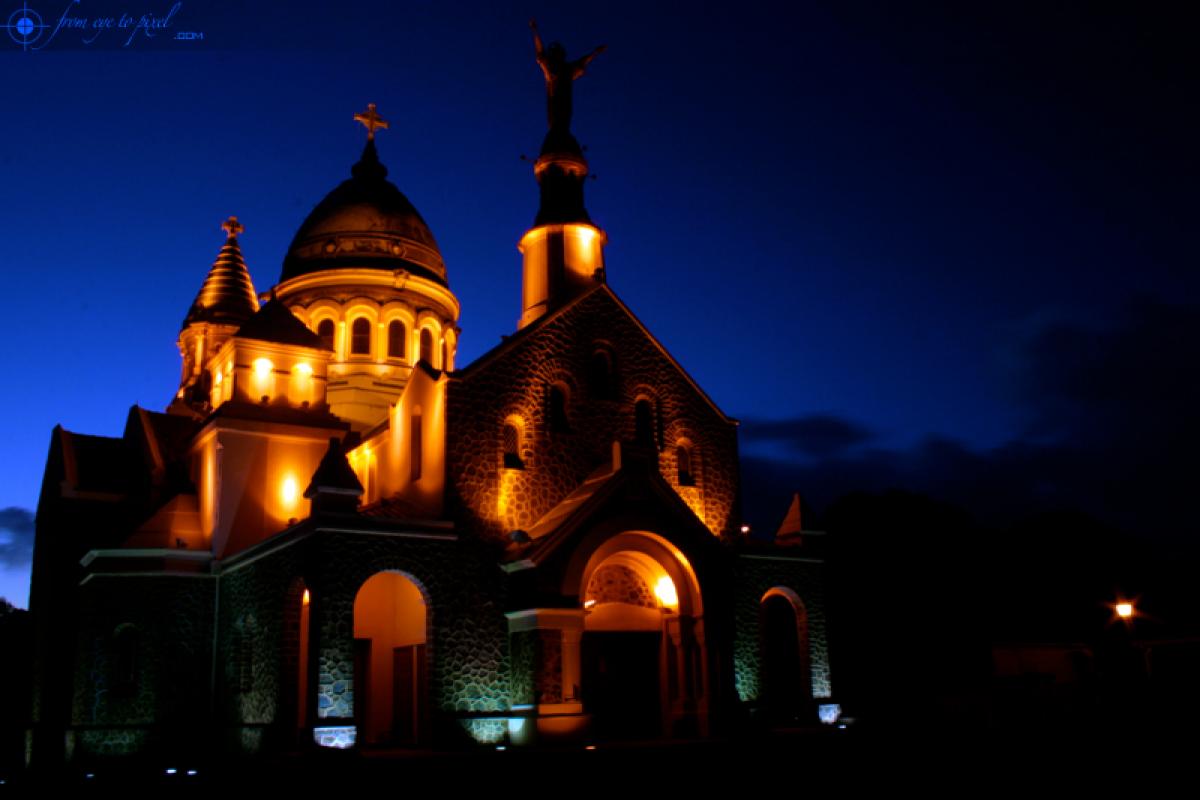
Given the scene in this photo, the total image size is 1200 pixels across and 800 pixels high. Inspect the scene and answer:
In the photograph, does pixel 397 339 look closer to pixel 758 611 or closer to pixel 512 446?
pixel 512 446

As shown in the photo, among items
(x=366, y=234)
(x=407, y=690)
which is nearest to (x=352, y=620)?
(x=407, y=690)

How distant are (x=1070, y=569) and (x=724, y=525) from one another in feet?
99.6

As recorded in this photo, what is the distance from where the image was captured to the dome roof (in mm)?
39406

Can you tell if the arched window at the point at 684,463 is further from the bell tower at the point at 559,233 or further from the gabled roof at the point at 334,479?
the gabled roof at the point at 334,479

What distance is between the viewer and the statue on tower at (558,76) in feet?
113

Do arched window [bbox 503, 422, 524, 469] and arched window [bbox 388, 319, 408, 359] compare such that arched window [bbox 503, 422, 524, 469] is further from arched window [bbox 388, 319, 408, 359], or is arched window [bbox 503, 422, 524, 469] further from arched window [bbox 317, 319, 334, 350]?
arched window [bbox 317, 319, 334, 350]

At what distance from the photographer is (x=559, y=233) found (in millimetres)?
32219

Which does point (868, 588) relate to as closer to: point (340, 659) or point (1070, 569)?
point (1070, 569)

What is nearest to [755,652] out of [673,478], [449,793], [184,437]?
[673,478]

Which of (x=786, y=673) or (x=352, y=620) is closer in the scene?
(x=352, y=620)

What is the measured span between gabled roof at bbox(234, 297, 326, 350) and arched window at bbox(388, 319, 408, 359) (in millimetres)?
5459

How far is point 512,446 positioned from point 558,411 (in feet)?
5.46

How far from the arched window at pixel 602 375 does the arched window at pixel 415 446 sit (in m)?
4.55

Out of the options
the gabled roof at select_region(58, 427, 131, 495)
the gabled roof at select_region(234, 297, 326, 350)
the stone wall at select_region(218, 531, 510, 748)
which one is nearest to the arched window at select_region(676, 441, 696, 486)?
the stone wall at select_region(218, 531, 510, 748)
